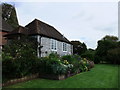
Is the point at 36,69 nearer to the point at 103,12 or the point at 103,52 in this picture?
the point at 103,12

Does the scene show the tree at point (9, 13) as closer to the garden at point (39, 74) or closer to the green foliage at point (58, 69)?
the garden at point (39, 74)

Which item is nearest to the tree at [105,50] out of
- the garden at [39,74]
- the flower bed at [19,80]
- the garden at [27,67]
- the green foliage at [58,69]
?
the garden at [39,74]

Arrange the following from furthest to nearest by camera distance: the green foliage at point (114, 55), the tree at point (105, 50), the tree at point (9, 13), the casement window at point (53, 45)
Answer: the tree at point (9, 13), the tree at point (105, 50), the green foliage at point (114, 55), the casement window at point (53, 45)

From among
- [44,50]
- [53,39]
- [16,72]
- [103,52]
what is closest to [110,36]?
[103,52]

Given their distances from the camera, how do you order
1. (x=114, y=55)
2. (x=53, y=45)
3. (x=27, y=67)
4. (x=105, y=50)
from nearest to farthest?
(x=27, y=67), (x=53, y=45), (x=114, y=55), (x=105, y=50)

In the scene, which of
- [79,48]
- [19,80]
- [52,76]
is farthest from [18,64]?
[79,48]

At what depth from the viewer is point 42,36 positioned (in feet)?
48.6

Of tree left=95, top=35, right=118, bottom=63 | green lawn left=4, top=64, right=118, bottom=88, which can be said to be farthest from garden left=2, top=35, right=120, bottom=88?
tree left=95, top=35, right=118, bottom=63

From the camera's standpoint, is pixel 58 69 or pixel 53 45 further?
pixel 53 45

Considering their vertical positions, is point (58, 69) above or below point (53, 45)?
below

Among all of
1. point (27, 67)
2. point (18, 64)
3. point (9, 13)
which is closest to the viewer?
point (18, 64)

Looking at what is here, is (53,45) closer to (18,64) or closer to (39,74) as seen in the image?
(39,74)

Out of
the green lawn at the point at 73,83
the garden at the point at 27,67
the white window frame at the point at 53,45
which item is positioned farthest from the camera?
the white window frame at the point at 53,45

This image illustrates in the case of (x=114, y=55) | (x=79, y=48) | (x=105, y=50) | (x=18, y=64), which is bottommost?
(x=114, y=55)
